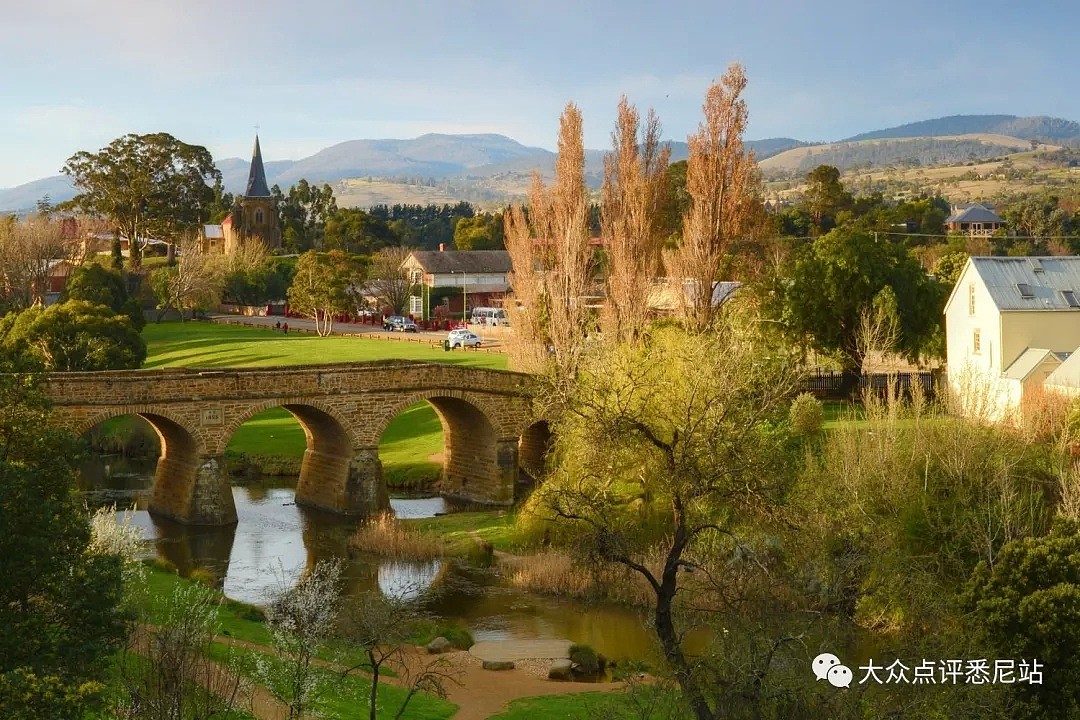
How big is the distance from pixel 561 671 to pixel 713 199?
23420mm

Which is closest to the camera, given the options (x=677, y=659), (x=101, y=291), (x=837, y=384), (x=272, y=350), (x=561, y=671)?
(x=677, y=659)

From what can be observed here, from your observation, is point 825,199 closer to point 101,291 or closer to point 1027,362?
point 101,291

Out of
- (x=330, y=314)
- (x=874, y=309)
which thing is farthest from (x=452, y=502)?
(x=330, y=314)

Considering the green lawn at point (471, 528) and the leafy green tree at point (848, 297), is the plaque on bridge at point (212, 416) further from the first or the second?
the leafy green tree at point (848, 297)

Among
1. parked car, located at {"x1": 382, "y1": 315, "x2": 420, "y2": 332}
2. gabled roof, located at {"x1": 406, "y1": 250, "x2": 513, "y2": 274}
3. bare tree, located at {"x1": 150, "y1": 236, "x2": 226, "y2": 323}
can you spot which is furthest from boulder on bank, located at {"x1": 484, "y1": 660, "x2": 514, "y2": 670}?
gabled roof, located at {"x1": 406, "y1": 250, "x2": 513, "y2": 274}

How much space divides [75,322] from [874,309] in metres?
31.8

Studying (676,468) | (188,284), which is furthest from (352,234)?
(676,468)

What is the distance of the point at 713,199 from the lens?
46.2m

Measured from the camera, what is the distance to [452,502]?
47.3 m

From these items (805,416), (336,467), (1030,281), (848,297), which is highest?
(1030,281)

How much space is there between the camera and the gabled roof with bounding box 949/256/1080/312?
145ft

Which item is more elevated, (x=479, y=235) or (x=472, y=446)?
(x=479, y=235)

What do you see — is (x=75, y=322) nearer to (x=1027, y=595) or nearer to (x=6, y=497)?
(x=6, y=497)

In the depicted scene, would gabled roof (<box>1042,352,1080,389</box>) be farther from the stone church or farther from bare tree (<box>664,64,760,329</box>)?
the stone church
